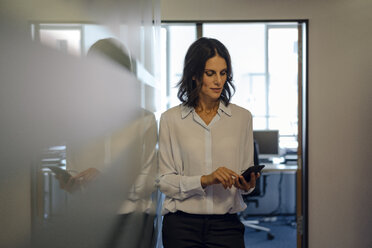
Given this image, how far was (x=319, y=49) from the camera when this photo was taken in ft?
8.06

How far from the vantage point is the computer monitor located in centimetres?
391

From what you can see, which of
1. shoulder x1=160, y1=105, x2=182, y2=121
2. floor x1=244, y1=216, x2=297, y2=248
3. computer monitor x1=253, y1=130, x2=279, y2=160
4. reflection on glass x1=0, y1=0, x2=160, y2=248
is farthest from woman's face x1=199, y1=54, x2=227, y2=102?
computer monitor x1=253, y1=130, x2=279, y2=160

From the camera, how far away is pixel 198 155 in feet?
3.79

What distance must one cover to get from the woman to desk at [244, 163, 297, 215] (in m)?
3.21

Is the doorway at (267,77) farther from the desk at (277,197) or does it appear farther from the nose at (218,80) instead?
the nose at (218,80)

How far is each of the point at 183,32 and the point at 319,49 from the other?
101 inches

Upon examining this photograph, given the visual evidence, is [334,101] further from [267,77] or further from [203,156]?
[267,77]

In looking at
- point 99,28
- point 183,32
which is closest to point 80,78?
point 99,28

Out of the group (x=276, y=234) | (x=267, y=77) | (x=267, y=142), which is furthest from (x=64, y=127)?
(x=267, y=77)

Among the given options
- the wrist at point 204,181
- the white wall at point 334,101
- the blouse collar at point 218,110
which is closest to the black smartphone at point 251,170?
the wrist at point 204,181

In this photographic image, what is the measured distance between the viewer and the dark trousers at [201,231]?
1.10 m

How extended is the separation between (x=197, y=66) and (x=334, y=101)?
1672 millimetres

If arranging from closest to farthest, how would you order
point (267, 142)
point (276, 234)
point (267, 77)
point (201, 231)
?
point (201, 231)
point (276, 234)
point (267, 142)
point (267, 77)

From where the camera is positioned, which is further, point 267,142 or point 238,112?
point 267,142
